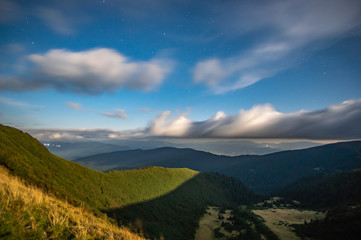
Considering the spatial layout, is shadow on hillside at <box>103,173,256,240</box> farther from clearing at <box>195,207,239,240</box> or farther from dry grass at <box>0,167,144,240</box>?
dry grass at <box>0,167,144,240</box>

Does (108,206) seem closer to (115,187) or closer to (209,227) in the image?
(115,187)

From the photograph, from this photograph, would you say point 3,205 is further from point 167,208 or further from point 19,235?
point 167,208

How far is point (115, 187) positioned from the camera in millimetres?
64188

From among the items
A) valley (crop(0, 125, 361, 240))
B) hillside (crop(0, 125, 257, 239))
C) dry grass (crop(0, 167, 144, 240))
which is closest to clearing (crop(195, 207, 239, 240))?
valley (crop(0, 125, 361, 240))

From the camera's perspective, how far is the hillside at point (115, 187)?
2820 centimetres

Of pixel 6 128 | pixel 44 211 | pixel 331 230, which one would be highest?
pixel 6 128

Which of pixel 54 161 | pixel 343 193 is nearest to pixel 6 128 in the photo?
pixel 54 161

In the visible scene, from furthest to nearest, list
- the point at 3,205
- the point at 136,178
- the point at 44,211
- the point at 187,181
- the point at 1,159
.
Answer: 1. the point at 187,181
2. the point at 136,178
3. the point at 1,159
4. the point at 44,211
5. the point at 3,205

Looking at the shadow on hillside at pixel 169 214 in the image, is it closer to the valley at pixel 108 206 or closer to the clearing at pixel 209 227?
the valley at pixel 108 206

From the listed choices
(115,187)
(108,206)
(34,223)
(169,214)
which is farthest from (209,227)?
(34,223)

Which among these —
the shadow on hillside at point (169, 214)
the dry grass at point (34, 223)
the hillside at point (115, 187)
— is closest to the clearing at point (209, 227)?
the shadow on hillside at point (169, 214)

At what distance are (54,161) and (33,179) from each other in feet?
62.0

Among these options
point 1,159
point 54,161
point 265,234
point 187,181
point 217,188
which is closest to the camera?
point 1,159

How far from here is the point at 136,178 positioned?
285 feet
